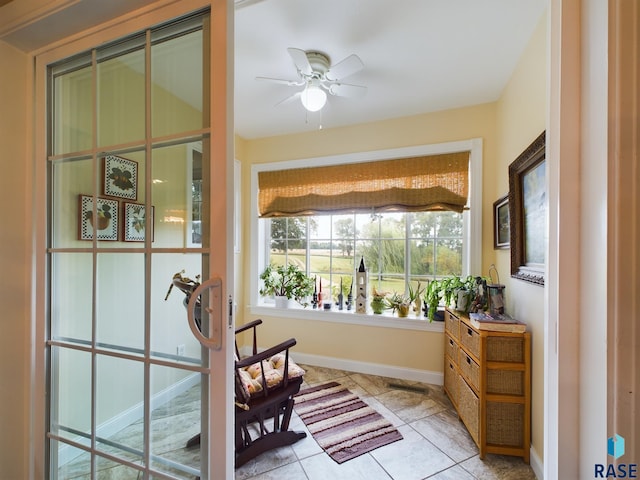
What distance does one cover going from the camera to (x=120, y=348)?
107 centimetres

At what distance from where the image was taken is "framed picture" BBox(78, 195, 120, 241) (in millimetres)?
1080

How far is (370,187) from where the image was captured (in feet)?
9.76

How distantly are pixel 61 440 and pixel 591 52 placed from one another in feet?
7.15

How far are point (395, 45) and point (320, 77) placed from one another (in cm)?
53

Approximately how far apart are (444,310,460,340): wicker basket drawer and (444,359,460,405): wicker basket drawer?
241mm

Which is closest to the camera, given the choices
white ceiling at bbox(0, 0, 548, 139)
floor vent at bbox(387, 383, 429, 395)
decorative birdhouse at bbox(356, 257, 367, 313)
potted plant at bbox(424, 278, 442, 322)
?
→ white ceiling at bbox(0, 0, 548, 139)

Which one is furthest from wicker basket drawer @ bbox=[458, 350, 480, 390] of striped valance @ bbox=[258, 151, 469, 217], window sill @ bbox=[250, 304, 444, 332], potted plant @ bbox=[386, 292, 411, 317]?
striped valance @ bbox=[258, 151, 469, 217]

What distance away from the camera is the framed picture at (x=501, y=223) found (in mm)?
2156

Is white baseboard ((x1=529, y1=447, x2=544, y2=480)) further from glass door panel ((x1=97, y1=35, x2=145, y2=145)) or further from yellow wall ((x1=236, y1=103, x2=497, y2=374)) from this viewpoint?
glass door panel ((x1=97, y1=35, x2=145, y2=145))

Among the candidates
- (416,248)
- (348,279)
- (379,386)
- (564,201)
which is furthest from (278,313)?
(564,201)

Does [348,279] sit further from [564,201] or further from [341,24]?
[564,201]

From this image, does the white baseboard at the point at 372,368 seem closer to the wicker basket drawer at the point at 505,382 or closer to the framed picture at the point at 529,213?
the wicker basket drawer at the point at 505,382

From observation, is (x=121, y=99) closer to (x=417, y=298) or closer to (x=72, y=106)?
(x=72, y=106)

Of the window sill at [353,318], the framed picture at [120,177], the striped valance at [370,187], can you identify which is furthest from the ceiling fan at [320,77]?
the window sill at [353,318]
